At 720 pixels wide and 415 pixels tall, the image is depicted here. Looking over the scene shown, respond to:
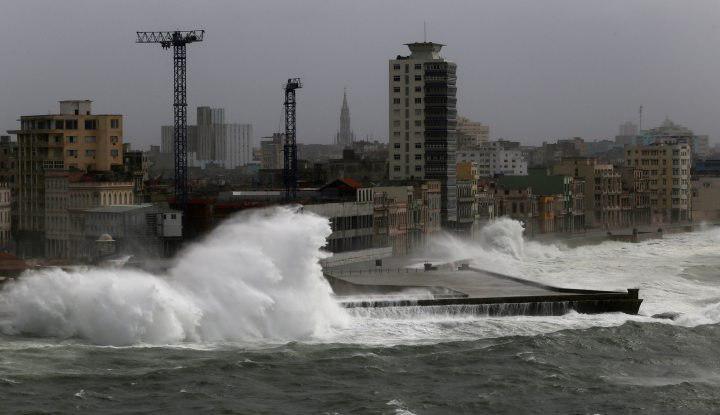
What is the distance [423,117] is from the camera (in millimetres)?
138125

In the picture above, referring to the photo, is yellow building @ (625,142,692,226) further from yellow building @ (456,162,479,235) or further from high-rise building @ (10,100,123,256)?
high-rise building @ (10,100,123,256)

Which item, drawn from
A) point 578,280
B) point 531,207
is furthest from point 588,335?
point 531,207

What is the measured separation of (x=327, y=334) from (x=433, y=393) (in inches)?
519

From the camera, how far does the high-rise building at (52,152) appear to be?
4149 inches

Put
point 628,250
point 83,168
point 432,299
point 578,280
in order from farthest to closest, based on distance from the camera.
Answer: point 628,250
point 83,168
point 578,280
point 432,299

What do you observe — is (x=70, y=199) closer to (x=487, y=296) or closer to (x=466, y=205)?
(x=487, y=296)

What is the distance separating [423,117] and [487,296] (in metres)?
66.1

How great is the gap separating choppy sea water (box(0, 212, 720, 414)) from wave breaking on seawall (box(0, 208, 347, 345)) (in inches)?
3.4

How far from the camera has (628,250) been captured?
140 metres

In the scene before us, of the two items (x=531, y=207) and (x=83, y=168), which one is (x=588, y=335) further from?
(x=531, y=207)

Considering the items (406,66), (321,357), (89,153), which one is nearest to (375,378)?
(321,357)

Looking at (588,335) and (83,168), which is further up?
(83,168)

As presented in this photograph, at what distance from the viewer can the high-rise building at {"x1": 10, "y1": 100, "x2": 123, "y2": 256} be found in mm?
105375

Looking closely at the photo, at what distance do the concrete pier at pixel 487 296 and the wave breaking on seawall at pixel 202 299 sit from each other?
337 cm
